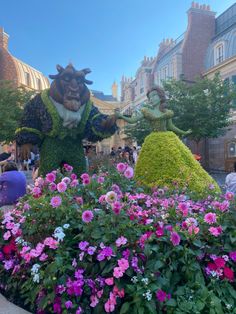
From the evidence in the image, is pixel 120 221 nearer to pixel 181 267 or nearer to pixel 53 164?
pixel 181 267

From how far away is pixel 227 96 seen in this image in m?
16.9

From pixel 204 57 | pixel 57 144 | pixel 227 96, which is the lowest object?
pixel 57 144

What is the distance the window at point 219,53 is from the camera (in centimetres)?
2109

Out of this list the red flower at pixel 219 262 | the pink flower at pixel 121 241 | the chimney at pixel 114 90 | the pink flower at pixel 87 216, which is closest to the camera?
the pink flower at pixel 121 241

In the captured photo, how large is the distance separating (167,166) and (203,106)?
12.8 metres

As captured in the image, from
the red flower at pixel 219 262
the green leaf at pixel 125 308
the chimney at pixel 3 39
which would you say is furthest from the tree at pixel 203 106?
the chimney at pixel 3 39

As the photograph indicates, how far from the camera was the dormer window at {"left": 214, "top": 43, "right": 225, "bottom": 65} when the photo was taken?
21.0 meters

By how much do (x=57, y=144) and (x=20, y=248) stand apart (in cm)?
245

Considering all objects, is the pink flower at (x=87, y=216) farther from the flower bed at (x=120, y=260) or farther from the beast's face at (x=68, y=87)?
the beast's face at (x=68, y=87)

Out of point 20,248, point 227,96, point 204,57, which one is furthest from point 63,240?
point 204,57

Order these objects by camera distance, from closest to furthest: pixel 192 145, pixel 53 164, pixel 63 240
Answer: pixel 63 240
pixel 53 164
pixel 192 145

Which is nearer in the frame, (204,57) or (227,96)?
(227,96)

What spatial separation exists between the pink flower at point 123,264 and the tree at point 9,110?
1520cm

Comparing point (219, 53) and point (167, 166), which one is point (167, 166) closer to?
point (167, 166)
